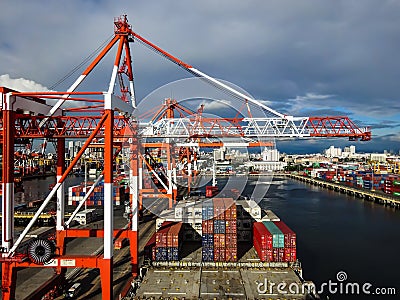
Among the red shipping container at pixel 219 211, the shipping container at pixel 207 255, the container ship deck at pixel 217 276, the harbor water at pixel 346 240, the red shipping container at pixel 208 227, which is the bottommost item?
the harbor water at pixel 346 240

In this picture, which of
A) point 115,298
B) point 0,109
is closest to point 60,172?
point 0,109

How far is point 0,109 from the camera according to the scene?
8625 mm

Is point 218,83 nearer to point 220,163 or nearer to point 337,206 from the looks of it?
point 337,206

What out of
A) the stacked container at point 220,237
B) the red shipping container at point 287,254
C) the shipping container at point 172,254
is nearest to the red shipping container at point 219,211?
the stacked container at point 220,237

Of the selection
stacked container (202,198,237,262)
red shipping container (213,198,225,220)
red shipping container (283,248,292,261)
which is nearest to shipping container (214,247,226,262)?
stacked container (202,198,237,262)

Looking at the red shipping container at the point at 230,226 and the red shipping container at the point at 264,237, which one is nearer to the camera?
the red shipping container at the point at 264,237

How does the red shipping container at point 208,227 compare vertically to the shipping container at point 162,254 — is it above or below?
above

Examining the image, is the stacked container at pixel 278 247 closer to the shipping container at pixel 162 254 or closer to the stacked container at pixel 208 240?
the stacked container at pixel 208 240

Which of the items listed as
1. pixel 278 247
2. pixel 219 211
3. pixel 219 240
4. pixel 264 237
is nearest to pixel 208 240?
pixel 219 240

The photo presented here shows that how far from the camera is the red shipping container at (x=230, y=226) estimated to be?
13062 millimetres

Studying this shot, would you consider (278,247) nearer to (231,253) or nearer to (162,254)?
(231,253)

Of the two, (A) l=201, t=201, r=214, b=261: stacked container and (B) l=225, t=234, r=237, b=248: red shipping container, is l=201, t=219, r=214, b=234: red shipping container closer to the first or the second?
(A) l=201, t=201, r=214, b=261: stacked container

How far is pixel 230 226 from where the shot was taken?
1309 centimetres

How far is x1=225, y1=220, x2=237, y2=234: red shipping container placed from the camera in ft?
42.9
